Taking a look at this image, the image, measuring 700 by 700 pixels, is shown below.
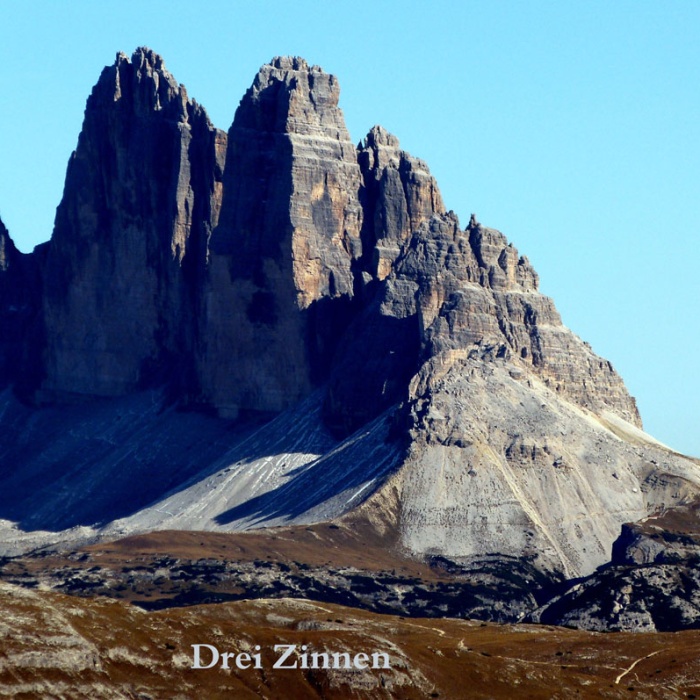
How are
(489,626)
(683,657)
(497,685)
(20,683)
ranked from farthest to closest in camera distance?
(489,626)
(683,657)
(497,685)
(20,683)

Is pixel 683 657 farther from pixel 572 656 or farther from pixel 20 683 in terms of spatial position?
pixel 20 683

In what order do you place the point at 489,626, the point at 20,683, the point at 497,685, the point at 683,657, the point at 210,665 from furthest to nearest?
the point at 489,626 → the point at 683,657 → the point at 497,685 → the point at 210,665 → the point at 20,683

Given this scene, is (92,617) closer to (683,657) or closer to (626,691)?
(626,691)

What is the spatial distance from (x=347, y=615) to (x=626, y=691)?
2755 cm

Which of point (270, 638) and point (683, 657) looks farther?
point (683, 657)

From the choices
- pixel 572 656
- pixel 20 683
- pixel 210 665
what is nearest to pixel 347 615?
pixel 572 656

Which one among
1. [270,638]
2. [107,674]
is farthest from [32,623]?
[270,638]

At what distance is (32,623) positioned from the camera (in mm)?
126812

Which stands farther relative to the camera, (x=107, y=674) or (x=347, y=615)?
(x=347, y=615)

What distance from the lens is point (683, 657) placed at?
159625mm

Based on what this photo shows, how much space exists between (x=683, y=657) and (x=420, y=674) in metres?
27.8

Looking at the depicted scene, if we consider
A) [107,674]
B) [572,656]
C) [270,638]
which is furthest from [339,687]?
[572,656]

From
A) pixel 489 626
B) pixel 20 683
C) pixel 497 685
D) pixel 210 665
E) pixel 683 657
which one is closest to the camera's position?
pixel 20 683

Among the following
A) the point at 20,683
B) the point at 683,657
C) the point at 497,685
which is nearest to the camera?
the point at 20,683
